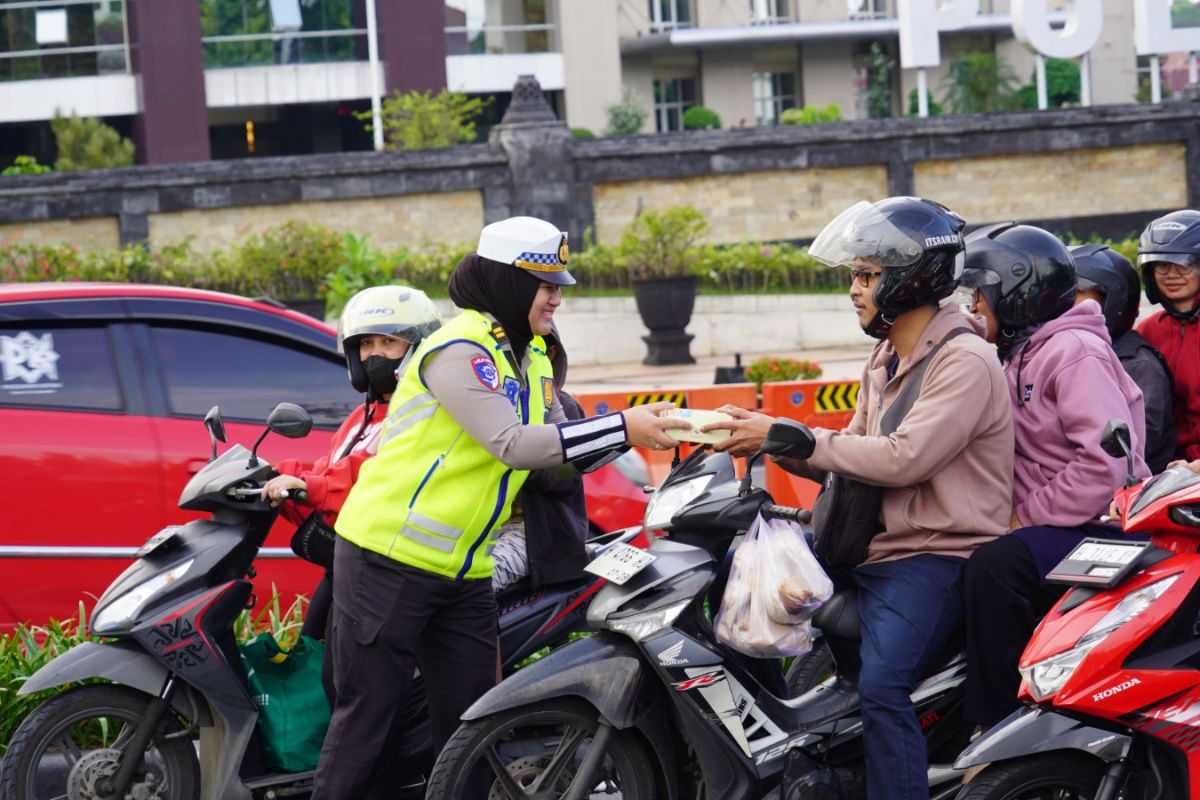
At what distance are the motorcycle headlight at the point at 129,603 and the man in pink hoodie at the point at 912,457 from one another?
1675 millimetres

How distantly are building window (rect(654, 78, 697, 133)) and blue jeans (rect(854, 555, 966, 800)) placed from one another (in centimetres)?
4746

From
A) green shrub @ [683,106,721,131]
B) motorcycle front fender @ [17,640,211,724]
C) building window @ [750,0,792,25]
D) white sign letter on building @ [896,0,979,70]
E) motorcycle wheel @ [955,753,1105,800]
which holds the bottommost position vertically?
motorcycle wheel @ [955,753,1105,800]

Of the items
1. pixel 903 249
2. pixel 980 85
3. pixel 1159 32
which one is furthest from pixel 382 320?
pixel 980 85

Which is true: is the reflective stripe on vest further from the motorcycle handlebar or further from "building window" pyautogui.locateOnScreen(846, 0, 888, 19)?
"building window" pyautogui.locateOnScreen(846, 0, 888, 19)

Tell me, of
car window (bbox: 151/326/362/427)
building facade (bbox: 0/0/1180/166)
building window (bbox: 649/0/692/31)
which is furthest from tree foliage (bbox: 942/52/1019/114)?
car window (bbox: 151/326/362/427)

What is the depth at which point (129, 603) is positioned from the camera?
448 centimetres

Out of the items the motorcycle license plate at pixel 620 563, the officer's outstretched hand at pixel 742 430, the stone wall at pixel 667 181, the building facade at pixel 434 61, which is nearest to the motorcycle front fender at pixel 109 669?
the motorcycle license plate at pixel 620 563

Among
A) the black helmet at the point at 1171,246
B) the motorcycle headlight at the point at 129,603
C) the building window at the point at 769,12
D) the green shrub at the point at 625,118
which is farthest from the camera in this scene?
the building window at the point at 769,12

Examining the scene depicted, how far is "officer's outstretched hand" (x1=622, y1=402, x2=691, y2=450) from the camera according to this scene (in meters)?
4.05

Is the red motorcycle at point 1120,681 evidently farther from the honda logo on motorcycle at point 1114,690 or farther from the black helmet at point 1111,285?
the black helmet at point 1111,285

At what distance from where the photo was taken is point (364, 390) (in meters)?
4.99

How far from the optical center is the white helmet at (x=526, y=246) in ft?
13.5

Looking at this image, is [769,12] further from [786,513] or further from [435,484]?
[435,484]

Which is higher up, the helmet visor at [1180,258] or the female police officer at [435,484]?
the helmet visor at [1180,258]
